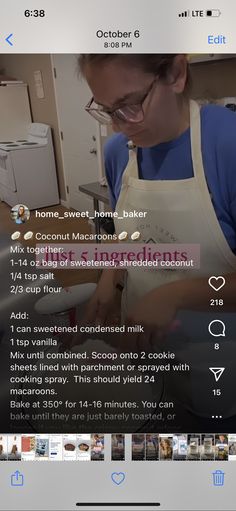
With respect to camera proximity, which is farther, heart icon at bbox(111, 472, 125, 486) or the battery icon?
heart icon at bbox(111, 472, 125, 486)

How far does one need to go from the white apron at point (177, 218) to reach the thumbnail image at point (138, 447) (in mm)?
209

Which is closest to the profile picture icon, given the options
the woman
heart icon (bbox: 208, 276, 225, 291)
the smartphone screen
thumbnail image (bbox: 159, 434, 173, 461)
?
the smartphone screen

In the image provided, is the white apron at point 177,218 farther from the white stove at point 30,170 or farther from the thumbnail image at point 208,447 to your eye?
the thumbnail image at point 208,447

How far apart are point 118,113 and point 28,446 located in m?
0.47

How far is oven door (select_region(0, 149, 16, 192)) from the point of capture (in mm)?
531

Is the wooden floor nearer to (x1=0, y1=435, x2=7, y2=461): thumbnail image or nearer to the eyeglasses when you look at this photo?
the eyeglasses

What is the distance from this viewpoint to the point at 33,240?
0.50 meters

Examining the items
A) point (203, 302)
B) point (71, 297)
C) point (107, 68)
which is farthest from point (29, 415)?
point (107, 68)

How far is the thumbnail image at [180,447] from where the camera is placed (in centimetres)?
55

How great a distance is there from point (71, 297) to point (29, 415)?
18 cm

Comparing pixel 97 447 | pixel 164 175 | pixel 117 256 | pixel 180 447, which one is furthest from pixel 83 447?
pixel 164 175

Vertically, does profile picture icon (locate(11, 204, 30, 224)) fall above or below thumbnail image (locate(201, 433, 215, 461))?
above

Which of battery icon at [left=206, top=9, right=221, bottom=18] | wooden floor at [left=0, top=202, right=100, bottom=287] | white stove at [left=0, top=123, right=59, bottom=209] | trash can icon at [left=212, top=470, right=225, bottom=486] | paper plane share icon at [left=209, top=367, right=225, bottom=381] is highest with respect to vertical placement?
battery icon at [left=206, top=9, right=221, bottom=18]

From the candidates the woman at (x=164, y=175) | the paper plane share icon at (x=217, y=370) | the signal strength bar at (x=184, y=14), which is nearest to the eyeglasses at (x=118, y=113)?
the woman at (x=164, y=175)
